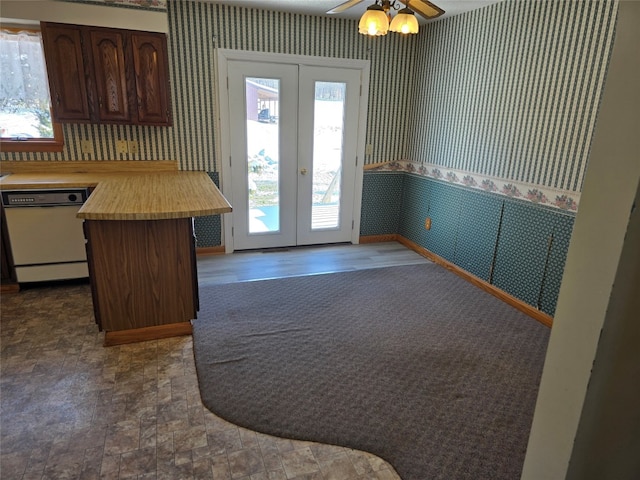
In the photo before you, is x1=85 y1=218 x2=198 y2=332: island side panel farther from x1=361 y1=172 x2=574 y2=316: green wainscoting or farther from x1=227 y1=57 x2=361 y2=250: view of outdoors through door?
x1=361 y1=172 x2=574 y2=316: green wainscoting

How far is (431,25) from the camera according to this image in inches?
171

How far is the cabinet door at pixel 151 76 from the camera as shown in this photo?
135 inches

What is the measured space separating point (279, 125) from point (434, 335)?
260 centimetres

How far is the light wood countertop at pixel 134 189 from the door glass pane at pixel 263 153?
633 mm

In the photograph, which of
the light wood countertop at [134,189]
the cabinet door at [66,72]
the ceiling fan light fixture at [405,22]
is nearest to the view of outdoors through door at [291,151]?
the light wood countertop at [134,189]

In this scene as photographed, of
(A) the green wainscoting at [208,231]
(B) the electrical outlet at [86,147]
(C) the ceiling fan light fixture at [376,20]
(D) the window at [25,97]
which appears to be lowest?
(A) the green wainscoting at [208,231]

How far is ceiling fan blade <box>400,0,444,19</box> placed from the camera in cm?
236

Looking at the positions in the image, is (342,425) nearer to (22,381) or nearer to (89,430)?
(89,430)

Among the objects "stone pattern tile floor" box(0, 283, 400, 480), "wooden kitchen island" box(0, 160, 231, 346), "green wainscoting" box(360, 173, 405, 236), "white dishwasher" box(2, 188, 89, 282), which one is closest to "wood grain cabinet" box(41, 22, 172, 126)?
"white dishwasher" box(2, 188, 89, 282)

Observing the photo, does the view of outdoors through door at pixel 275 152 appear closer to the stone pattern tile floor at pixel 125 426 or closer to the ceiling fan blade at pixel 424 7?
the ceiling fan blade at pixel 424 7

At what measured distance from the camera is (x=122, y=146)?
385cm

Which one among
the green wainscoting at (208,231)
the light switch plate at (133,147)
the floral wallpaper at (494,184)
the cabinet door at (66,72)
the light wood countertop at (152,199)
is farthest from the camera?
the green wainscoting at (208,231)

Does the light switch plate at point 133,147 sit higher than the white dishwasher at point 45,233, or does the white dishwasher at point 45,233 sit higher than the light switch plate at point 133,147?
the light switch plate at point 133,147

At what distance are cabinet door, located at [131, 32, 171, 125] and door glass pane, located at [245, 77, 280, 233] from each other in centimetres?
83
